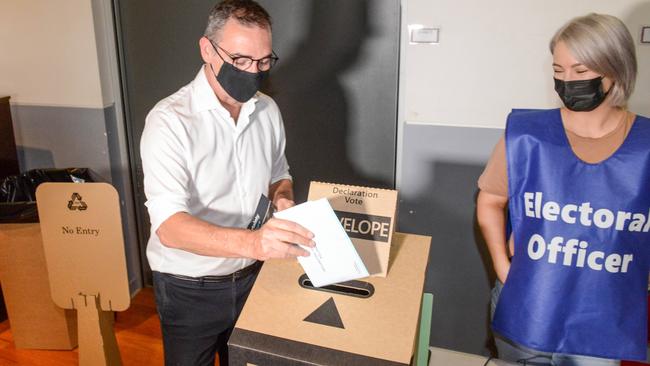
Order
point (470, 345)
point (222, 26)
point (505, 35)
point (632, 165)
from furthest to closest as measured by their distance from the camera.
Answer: point (470, 345) < point (505, 35) < point (222, 26) < point (632, 165)

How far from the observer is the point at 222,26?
1348mm

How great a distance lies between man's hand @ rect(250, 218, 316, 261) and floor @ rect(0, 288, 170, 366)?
1.56 metres

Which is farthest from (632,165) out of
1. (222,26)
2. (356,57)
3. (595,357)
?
(356,57)

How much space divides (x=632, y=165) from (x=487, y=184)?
34 centimetres

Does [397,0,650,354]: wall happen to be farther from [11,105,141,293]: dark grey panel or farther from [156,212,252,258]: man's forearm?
[11,105,141,293]: dark grey panel

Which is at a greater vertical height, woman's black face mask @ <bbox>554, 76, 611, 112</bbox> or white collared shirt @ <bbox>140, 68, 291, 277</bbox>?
woman's black face mask @ <bbox>554, 76, 611, 112</bbox>

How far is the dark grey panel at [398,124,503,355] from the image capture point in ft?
6.79

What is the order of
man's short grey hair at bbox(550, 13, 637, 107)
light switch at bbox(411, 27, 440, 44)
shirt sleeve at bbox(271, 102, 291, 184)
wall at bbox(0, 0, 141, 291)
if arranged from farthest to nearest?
1. wall at bbox(0, 0, 141, 291)
2. light switch at bbox(411, 27, 440, 44)
3. shirt sleeve at bbox(271, 102, 291, 184)
4. man's short grey hair at bbox(550, 13, 637, 107)

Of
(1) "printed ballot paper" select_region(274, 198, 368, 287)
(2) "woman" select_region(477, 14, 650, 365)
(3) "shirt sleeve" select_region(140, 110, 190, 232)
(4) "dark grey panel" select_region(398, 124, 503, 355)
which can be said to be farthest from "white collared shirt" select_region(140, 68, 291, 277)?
(4) "dark grey panel" select_region(398, 124, 503, 355)

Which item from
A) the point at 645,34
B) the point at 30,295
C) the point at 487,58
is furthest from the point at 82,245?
the point at 645,34

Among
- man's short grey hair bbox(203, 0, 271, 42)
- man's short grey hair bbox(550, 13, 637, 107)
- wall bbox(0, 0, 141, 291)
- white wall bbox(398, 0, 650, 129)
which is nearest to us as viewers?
man's short grey hair bbox(550, 13, 637, 107)

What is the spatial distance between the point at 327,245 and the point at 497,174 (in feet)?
2.12

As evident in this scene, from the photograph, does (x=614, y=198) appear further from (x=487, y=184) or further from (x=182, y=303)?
(x=182, y=303)

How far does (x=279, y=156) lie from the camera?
1.68m
